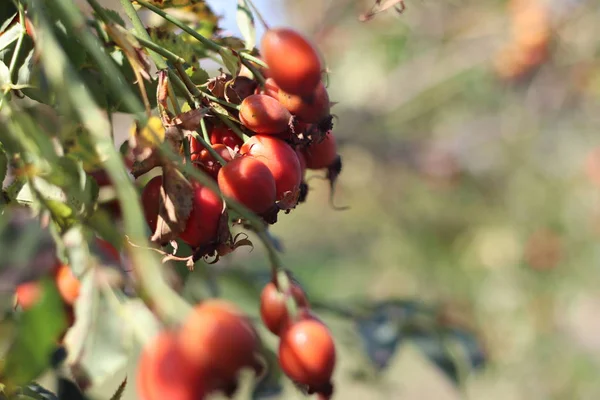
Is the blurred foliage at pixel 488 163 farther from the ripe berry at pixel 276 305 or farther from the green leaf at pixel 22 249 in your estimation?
the ripe berry at pixel 276 305

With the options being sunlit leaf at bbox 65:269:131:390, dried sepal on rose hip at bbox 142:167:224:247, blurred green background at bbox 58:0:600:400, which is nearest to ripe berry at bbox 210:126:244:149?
dried sepal on rose hip at bbox 142:167:224:247

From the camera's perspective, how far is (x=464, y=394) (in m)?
1.25

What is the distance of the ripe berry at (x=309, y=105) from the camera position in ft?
2.05

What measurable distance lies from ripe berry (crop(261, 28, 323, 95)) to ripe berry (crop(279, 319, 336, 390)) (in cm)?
17

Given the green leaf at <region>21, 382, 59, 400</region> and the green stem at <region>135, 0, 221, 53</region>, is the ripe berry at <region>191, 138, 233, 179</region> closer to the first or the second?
the green stem at <region>135, 0, 221, 53</region>

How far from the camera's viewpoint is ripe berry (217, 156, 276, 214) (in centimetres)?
57

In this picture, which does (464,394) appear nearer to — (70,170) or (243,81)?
(243,81)

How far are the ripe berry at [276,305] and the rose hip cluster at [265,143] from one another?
63 mm

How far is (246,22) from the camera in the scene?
0.79m

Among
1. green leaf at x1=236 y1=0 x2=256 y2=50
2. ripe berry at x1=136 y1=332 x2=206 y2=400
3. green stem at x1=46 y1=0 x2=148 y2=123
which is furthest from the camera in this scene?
green leaf at x1=236 y1=0 x2=256 y2=50

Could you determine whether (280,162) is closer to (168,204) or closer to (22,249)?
(168,204)

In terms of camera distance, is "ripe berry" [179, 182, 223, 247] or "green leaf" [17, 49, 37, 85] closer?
"ripe berry" [179, 182, 223, 247]

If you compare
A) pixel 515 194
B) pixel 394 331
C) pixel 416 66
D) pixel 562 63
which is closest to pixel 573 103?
pixel 562 63

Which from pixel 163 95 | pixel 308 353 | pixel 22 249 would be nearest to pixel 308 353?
pixel 308 353
